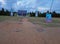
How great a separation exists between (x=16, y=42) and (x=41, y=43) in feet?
3.86

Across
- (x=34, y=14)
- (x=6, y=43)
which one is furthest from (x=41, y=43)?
(x=34, y=14)

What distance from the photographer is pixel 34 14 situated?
5100 centimetres

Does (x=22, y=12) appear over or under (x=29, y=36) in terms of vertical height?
over

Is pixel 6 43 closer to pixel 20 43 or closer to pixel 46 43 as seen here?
pixel 20 43

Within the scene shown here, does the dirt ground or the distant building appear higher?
the distant building

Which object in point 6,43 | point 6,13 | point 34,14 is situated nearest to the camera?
point 6,43

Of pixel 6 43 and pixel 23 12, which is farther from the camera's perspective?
pixel 23 12

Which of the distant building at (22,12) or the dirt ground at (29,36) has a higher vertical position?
the distant building at (22,12)

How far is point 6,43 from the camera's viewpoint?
30.2ft

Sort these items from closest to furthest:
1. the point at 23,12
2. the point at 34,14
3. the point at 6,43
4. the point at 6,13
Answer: the point at 6,43
the point at 23,12
the point at 34,14
the point at 6,13

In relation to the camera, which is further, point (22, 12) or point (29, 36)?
point (22, 12)

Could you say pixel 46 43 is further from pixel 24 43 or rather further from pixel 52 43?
pixel 24 43

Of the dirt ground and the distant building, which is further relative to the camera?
the distant building

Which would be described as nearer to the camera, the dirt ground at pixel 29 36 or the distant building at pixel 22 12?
the dirt ground at pixel 29 36
